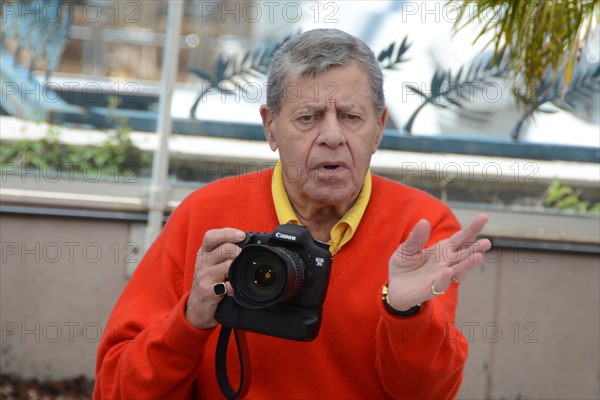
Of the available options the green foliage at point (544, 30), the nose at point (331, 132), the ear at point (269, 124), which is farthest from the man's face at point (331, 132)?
the green foliage at point (544, 30)

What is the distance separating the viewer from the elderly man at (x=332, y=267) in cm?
225

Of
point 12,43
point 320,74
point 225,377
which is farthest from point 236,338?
point 12,43

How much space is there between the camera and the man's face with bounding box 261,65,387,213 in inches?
95.5

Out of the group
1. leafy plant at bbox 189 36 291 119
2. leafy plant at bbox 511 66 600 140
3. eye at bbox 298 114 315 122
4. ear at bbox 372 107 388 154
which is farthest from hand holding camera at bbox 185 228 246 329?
leafy plant at bbox 511 66 600 140

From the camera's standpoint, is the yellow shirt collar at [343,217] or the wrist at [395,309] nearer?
the wrist at [395,309]

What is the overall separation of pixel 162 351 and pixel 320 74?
33.5 inches

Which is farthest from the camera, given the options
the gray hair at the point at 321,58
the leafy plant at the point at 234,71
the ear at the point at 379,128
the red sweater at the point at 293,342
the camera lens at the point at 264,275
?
the leafy plant at the point at 234,71

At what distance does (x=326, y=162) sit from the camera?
243cm

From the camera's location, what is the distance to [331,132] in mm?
2422

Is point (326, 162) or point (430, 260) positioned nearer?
point (430, 260)

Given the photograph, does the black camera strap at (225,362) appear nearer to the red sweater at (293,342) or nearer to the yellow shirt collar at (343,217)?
the red sweater at (293,342)

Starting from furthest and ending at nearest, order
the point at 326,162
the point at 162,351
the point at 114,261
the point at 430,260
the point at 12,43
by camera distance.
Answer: the point at 12,43 → the point at 114,261 → the point at 326,162 → the point at 162,351 → the point at 430,260

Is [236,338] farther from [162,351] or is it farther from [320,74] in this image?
[320,74]

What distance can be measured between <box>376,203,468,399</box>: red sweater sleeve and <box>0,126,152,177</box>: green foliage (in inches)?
93.6
